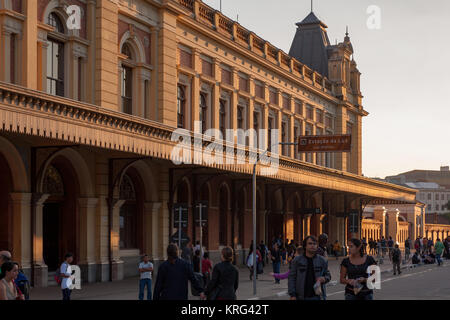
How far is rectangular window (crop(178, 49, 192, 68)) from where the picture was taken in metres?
37.2

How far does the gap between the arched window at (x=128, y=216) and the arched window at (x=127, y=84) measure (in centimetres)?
276

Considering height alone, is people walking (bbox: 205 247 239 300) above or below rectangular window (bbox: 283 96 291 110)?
below

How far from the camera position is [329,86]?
6178 cm

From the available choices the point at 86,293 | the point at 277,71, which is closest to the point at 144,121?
the point at 86,293

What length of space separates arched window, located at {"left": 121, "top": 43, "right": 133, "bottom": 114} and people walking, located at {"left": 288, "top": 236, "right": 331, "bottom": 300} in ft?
70.7

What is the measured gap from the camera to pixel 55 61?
2872cm

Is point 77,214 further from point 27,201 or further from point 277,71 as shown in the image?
point 277,71

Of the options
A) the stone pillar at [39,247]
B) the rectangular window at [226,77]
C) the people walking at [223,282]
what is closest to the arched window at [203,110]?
the rectangular window at [226,77]

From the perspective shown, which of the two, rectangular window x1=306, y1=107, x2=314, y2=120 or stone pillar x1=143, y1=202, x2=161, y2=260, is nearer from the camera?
stone pillar x1=143, y1=202, x2=161, y2=260

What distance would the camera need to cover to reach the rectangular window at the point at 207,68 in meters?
40.0

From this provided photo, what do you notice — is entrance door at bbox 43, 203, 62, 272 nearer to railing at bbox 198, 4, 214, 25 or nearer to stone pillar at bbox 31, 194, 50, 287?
stone pillar at bbox 31, 194, 50, 287

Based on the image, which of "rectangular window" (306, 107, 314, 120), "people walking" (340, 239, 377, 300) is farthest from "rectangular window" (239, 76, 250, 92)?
"people walking" (340, 239, 377, 300)
